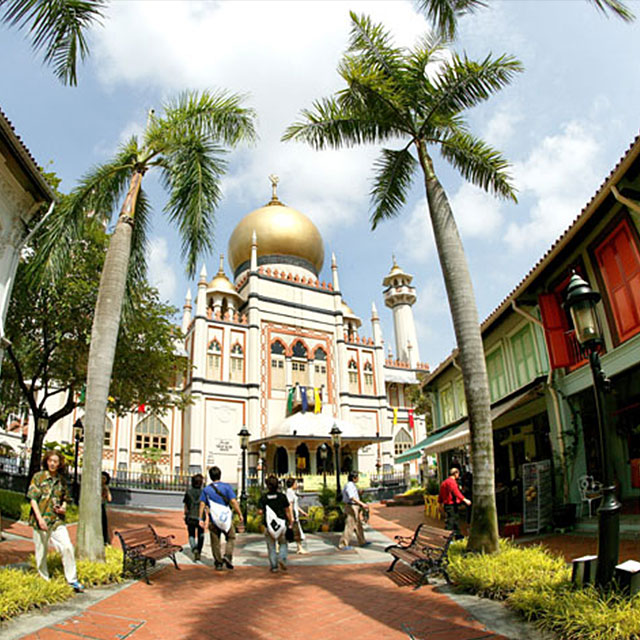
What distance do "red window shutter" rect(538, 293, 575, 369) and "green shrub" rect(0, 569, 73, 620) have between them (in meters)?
10.3

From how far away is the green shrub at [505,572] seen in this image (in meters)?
5.96

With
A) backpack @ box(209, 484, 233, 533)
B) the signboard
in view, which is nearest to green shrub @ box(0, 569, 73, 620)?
backpack @ box(209, 484, 233, 533)

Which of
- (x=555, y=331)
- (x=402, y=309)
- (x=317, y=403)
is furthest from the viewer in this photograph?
(x=402, y=309)

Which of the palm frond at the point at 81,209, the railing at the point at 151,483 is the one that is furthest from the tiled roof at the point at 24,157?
the railing at the point at 151,483

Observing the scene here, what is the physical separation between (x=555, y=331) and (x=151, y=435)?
27.2 m

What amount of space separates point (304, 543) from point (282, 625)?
6.74m

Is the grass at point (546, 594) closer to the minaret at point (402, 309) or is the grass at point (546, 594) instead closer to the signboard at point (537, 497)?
the signboard at point (537, 497)

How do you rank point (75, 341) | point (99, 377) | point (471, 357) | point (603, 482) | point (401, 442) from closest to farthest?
1. point (603, 482)
2. point (471, 357)
3. point (99, 377)
4. point (75, 341)
5. point (401, 442)

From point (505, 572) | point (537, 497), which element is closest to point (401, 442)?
point (537, 497)

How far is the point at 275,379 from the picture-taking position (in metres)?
35.5

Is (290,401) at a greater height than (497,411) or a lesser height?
greater

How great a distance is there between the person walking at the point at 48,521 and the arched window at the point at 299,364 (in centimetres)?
2940

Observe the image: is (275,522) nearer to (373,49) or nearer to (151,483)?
(373,49)

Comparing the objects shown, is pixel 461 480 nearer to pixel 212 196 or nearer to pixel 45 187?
pixel 212 196
